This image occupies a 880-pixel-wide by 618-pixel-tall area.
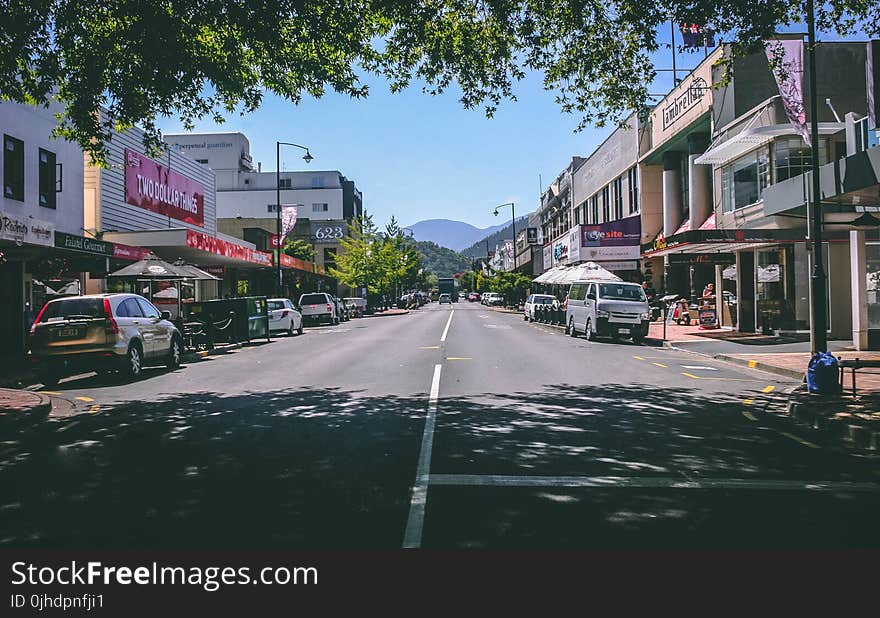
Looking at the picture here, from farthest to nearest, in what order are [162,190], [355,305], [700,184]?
1. [355,305]
2. [700,184]
3. [162,190]

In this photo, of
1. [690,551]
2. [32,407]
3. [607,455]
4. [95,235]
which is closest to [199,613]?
[690,551]

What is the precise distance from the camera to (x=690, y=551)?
14.3ft

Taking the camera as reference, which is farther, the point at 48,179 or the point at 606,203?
the point at 606,203

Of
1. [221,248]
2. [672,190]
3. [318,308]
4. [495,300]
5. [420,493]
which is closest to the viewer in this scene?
[420,493]

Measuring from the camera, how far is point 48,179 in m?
21.8

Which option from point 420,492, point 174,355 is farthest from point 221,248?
point 420,492

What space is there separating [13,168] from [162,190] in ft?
36.8

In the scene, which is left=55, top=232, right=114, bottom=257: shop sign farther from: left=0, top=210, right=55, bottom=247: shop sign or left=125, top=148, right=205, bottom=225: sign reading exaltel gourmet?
left=125, top=148, right=205, bottom=225: sign reading exaltel gourmet

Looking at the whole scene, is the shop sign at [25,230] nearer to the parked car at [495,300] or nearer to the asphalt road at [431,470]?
the asphalt road at [431,470]

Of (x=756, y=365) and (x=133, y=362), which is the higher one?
(x=133, y=362)

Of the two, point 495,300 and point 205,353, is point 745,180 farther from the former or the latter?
point 495,300

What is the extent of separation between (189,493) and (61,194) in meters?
20.0

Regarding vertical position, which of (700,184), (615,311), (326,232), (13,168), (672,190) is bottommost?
(615,311)

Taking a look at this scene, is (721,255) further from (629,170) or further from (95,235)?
(95,235)
